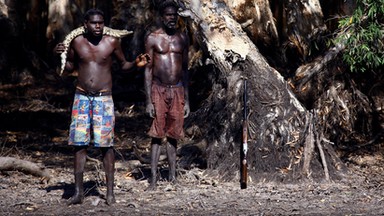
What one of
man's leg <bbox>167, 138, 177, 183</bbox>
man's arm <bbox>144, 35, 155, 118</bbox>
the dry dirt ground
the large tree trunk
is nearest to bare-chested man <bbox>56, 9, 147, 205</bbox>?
the dry dirt ground

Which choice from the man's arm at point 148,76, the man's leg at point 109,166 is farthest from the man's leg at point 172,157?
the man's leg at point 109,166

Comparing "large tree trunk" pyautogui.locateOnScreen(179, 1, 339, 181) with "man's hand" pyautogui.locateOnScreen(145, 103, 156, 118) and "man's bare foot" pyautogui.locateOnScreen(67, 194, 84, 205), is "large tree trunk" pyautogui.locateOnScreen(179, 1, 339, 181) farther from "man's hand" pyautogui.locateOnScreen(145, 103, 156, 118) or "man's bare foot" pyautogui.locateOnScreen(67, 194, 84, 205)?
"man's bare foot" pyautogui.locateOnScreen(67, 194, 84, 205)

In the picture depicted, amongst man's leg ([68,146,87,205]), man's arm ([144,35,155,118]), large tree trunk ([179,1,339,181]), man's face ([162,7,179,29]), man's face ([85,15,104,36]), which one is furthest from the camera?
large tree trunk ([179,1,339,181])

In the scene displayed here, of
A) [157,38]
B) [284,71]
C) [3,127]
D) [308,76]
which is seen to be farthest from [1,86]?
[157,38]

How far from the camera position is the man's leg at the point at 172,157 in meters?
10.1

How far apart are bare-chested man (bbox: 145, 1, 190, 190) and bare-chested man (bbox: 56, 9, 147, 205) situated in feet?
2.78

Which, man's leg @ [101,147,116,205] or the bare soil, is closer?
the bare soil

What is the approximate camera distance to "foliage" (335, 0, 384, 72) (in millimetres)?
10031

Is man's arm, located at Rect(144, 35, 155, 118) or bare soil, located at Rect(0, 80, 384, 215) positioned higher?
man's arm, located at Rect(144, 35, 155, 118)

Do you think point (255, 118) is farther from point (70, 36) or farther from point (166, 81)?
point (70, 36)

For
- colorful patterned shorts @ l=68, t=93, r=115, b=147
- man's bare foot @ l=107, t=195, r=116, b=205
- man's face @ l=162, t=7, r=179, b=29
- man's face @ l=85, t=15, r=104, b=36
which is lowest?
man's bare foot @ l=107, t=195, r=116, b=205

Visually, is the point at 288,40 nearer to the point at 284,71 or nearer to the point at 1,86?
the point at 284,71

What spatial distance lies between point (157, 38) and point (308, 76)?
354cm

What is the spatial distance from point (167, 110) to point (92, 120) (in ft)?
4.28
